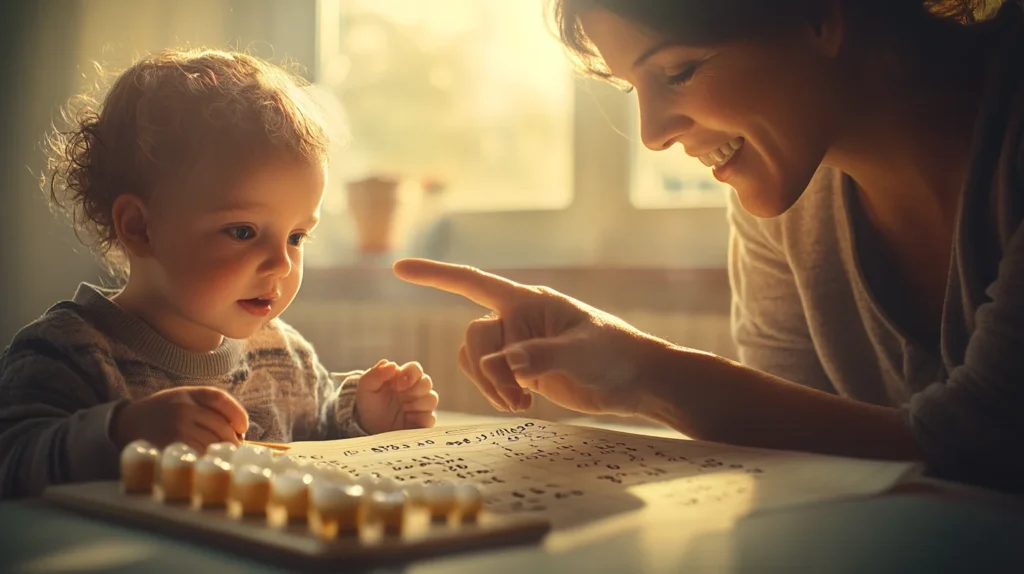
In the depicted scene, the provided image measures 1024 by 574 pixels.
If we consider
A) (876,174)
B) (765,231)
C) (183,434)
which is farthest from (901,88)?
(183,434)

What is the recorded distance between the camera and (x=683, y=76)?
0.92 metres

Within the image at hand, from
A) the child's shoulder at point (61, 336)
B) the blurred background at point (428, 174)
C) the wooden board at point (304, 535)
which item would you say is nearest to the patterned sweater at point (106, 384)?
the child's shoulder at point (61, 336)

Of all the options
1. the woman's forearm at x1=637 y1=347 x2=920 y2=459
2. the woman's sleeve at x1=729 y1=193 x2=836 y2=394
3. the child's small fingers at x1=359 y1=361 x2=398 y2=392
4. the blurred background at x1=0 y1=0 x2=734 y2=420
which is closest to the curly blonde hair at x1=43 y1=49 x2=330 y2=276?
the child's small fingers at x1=359 y1=361 x2=398 y2=392

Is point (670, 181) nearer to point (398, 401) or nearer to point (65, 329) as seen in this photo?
point (398, 401)

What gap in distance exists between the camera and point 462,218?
2346 millimetres

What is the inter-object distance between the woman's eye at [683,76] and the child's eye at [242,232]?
0.45m

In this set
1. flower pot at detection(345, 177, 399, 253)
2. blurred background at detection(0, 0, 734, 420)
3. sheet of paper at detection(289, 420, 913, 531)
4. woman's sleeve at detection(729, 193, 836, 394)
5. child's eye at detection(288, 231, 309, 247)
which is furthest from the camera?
flower pot at detection(345, 177, 399, 253)

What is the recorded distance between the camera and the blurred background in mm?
1909

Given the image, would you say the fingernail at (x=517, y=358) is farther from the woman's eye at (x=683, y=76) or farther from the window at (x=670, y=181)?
the window at (x=670, y=181)

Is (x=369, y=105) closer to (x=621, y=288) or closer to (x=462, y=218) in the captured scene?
(x=462, y=218)

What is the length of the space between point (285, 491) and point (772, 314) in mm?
908

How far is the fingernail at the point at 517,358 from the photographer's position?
79cm

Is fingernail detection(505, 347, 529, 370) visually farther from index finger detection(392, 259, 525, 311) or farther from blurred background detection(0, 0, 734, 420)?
blurred background detection(0, 0, 734, 420)

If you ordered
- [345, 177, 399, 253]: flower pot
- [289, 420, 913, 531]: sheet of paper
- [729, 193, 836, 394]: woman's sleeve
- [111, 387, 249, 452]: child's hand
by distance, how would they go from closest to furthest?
[289, 420, 913, 531]: sheet of paper → [111, 387, 249, 452]: child's hand → [729, 193, 836, 394]: woman's sleeve → [345, 177, 399, 253]: flower pot
